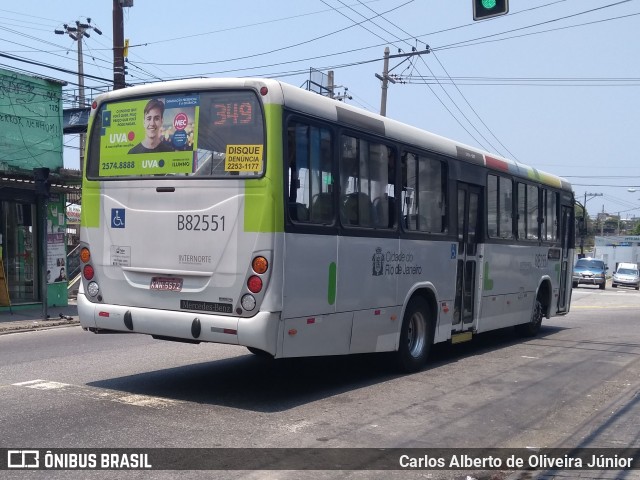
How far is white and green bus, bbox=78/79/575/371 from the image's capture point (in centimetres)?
764

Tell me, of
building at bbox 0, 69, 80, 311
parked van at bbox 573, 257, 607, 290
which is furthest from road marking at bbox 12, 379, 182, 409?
parked van at bbox 573, 257, 607, 290

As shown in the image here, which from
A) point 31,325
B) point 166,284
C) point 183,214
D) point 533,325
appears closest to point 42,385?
point 166,284

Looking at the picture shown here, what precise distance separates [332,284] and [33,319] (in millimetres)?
10391

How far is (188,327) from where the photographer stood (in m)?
7.84

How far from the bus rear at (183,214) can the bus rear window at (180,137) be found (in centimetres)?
1

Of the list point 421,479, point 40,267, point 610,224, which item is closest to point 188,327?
point 421,479

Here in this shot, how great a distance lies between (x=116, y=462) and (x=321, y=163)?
3872mm

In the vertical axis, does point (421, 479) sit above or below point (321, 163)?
below

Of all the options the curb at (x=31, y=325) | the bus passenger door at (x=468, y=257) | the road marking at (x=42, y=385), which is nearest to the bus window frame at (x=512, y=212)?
the bus passenger door at (x=468, y=257)

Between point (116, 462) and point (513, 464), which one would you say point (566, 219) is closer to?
point (513, 464)

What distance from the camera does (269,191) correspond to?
297 inches

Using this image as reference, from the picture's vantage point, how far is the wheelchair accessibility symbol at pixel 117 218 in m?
8.48

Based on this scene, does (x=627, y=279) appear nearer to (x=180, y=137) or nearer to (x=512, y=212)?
(x=512, y=212)

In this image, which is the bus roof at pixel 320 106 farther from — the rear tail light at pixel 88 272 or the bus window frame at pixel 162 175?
the rear tail light at pixel 88 272
